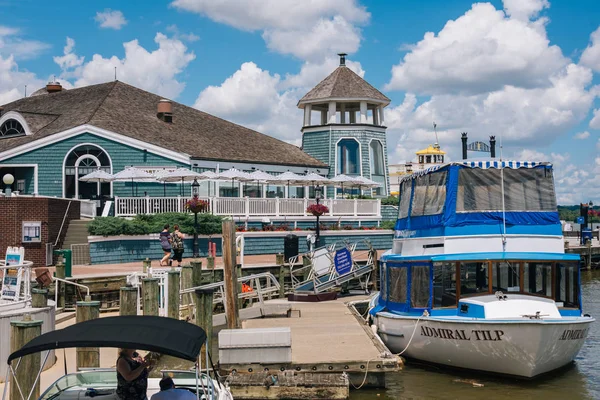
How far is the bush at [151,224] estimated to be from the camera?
103 feet

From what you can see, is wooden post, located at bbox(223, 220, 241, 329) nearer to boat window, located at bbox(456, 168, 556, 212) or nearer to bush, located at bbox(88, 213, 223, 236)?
boat window, located at bbox(456, 168, 556, 212)

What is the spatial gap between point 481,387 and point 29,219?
19242 millimetres

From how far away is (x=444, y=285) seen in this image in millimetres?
18062

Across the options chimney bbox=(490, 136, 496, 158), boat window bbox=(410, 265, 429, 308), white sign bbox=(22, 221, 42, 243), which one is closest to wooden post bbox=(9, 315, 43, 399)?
boat window bbox=(410, 265, 429, 308)

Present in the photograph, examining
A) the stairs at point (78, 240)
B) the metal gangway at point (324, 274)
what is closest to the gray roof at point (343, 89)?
the metal gangway at point (324, 274)

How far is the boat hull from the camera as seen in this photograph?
16.2m

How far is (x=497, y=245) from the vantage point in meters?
17.9

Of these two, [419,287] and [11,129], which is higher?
[11,129]

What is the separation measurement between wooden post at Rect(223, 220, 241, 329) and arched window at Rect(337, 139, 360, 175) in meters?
28.1

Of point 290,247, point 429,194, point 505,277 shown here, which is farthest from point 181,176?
point 505,277

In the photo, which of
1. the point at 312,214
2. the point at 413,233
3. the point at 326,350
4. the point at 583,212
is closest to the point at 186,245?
the point at 312,214

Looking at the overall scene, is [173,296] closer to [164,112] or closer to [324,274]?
[324,274]

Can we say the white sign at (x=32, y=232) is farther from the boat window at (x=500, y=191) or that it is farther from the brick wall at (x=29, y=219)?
the boat window at (x=500, y=191)

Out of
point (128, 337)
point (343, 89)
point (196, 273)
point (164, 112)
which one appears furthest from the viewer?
point (343, 89)
